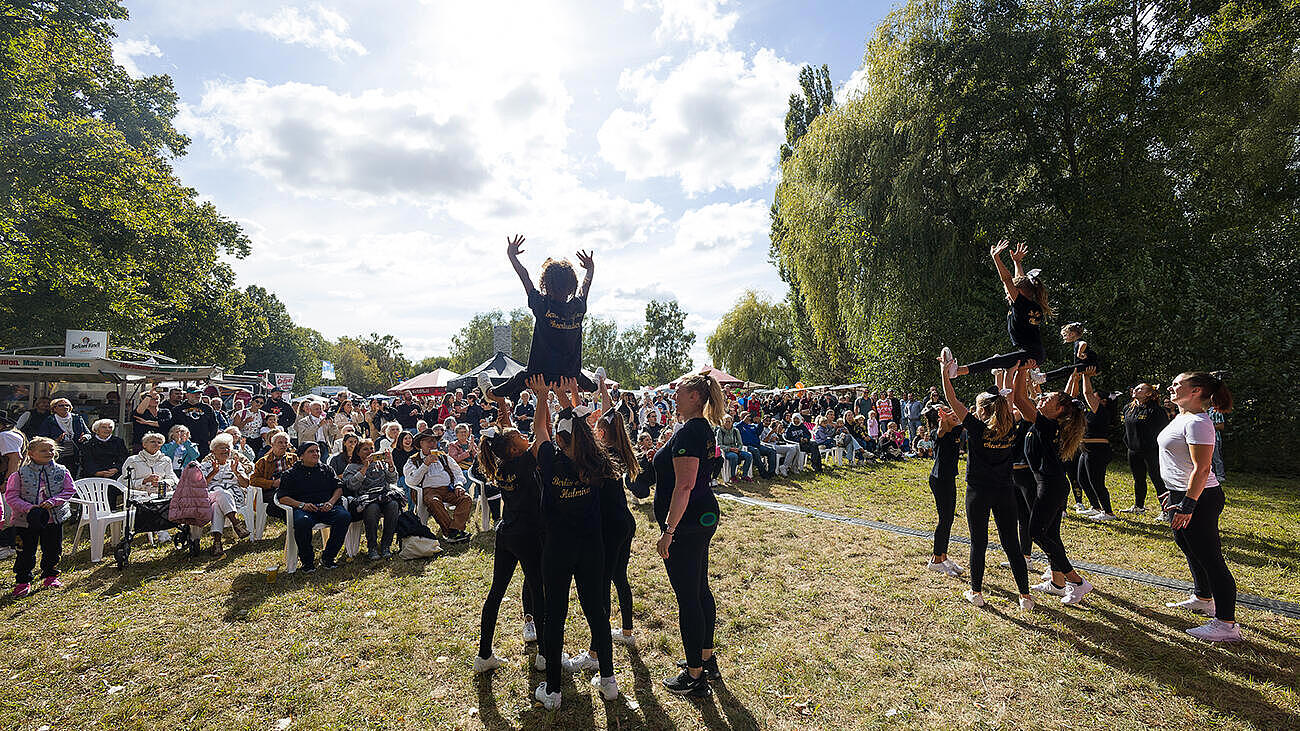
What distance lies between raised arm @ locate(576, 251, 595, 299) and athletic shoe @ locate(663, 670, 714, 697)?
8.89 ft

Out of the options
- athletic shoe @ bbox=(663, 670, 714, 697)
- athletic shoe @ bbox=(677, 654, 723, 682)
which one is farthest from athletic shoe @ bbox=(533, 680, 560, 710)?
athletic shoe @ bbox=(677, 654, 723, 682)

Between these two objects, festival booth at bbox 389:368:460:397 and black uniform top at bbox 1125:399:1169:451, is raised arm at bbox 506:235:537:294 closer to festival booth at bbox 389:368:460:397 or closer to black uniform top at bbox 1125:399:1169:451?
black uniform top at bbox 1125:399:1169:451

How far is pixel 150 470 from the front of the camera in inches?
275

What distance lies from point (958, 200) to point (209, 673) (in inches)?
681

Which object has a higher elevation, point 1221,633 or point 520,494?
point 520,494

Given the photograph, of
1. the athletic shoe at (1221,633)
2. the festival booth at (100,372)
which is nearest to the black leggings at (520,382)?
the athletic shoe at (1221,633)

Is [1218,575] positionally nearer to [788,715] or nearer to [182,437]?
[788,715]

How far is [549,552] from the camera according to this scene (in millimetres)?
3232

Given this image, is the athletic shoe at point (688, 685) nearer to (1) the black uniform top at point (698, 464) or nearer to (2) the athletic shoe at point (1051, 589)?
(1) the black uniform top at point (698, 464)

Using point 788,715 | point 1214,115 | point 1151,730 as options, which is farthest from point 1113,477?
point 788,715

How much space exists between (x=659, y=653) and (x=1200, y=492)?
3819 mm

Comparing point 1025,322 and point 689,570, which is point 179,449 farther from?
point 1025,322

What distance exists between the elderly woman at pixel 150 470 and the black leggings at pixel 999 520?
8.64 m

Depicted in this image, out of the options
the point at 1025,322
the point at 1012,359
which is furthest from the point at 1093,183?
the point at 1012,359
